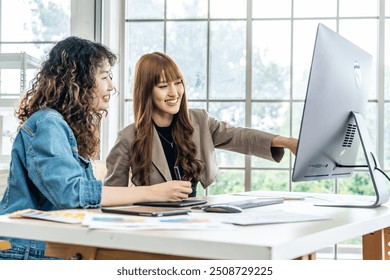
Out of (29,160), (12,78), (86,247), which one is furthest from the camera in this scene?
(12,78)

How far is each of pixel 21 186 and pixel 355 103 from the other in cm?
103

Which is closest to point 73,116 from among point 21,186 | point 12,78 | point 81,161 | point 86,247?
point 81,161

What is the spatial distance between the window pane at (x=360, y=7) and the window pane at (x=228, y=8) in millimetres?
622

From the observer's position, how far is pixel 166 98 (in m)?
2.62

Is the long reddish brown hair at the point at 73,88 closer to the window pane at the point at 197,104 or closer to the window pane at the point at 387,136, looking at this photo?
the window pane at the point at 197,104

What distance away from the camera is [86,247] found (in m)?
1.22

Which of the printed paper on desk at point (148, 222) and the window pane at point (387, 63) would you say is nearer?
the printed paper on desk at point (148, 222)

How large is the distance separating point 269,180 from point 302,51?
2.71 ft

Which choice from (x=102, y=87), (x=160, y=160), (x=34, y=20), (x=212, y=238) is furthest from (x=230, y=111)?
(x=212, y=238)

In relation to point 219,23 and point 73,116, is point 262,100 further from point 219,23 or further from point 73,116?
point 73,116

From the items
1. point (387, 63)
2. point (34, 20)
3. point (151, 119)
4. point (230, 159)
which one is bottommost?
point (230, 159)

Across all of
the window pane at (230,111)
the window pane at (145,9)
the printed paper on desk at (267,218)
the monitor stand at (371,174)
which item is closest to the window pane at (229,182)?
the window pane at (230,111)

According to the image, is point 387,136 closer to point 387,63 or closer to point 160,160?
point 387,63

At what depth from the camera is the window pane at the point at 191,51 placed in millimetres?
3922
